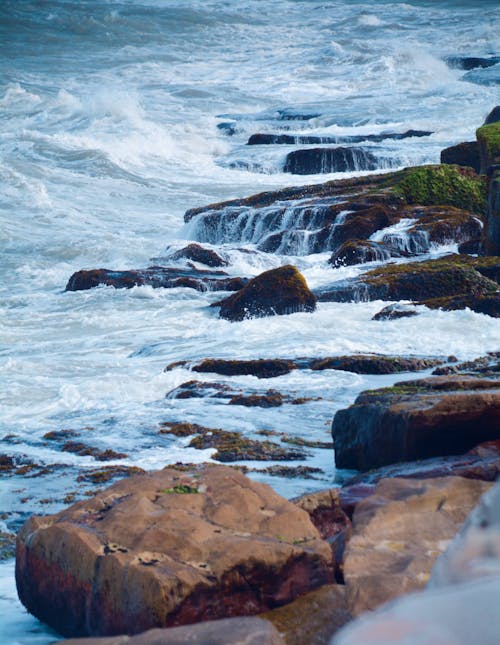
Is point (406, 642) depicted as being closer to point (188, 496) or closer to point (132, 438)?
point (188, 496)

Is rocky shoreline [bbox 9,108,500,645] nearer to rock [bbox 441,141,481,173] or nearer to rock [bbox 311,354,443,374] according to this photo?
rock [bbox 311,354,443,374]

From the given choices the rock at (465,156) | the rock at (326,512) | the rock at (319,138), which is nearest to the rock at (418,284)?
the rock at (465,156)

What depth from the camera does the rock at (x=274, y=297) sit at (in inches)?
471

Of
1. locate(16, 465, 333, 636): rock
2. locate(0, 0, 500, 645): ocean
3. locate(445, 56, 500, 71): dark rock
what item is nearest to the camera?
locate(16, 465, 333, 636): rock

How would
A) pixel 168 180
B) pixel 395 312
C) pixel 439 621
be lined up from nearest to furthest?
pixel 439 621 < pixel 395 312 < pixel 168 180

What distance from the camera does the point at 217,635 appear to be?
8.60 ft

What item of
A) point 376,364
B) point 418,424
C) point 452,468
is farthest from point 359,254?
point 452,468

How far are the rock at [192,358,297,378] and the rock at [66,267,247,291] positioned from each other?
486 centimetres

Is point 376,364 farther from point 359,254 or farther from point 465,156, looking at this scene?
point 465,156

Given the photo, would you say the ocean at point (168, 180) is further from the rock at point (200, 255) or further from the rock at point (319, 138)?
the rock at point (319, 138)

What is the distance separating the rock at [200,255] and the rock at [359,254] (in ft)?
6.43

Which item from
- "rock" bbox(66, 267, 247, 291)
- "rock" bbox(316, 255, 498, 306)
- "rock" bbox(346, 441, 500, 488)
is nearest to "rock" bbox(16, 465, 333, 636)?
"rock" bbox(346, 441, 500, 488)

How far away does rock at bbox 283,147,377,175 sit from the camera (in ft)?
81.1

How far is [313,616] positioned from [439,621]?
91.3 inches
